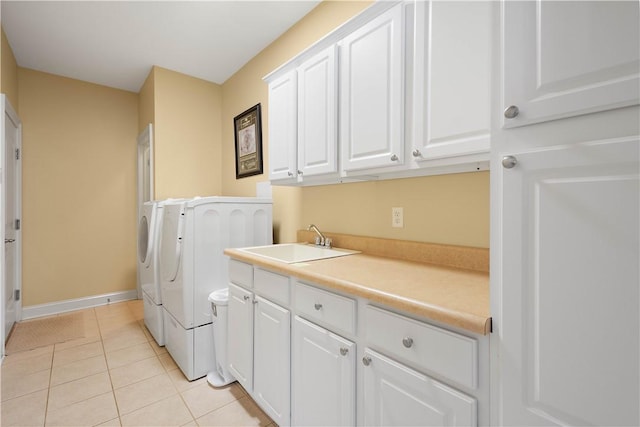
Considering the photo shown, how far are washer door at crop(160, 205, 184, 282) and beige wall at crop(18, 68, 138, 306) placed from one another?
183 centimetres

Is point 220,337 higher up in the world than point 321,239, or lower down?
lower down

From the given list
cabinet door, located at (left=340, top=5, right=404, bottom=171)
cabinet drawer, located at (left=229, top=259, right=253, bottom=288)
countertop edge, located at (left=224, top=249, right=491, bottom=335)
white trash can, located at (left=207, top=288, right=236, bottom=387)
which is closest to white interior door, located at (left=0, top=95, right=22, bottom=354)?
white trash can, located at (left=207, top=288, right=236, bottom=387)

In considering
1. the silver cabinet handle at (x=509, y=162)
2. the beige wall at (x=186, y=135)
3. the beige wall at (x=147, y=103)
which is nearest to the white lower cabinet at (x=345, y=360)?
the silver cabinet handle at (x=509, y=162)

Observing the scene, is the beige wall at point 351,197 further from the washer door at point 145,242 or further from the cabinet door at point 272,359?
the washer door at point 145,242

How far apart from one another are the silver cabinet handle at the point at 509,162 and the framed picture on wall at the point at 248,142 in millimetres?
2418

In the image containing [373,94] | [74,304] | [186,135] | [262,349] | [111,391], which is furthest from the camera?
[74,304]

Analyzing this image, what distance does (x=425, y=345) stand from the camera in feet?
2.94

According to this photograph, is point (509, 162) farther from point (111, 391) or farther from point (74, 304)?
point (74, 304)

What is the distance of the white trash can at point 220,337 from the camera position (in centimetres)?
207

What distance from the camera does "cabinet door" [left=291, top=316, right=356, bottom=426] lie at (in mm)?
1142

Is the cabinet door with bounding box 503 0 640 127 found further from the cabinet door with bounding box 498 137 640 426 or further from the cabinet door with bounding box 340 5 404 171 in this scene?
the cabinet door with bounding box 340 5 404 171

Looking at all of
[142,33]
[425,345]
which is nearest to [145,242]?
[142,33]

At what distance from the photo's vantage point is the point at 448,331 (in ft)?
2.79

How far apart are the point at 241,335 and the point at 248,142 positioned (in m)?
1.94
